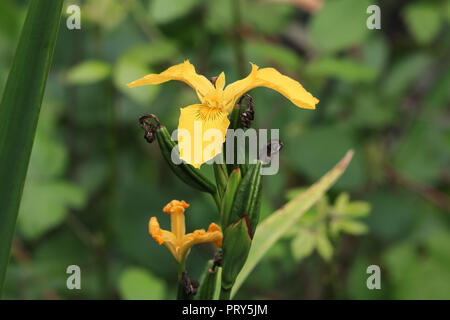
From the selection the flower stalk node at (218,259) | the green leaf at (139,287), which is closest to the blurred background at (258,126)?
the green leaf at (139,287)

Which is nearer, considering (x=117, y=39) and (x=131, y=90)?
(x=131, y=90)

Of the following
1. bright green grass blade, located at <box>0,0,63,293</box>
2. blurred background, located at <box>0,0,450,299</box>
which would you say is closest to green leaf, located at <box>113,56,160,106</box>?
blurred background, located at <box>0,0,450,299</box>

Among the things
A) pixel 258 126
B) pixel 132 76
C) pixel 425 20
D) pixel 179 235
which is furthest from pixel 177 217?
pixel 425 20

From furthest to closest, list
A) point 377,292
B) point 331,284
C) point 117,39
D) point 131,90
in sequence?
point 117,39
point 377,292
point 131,90
point 331,284

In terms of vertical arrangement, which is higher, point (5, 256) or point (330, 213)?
point (330, 213)

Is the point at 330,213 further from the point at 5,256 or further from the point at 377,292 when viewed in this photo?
the point at 5,256
